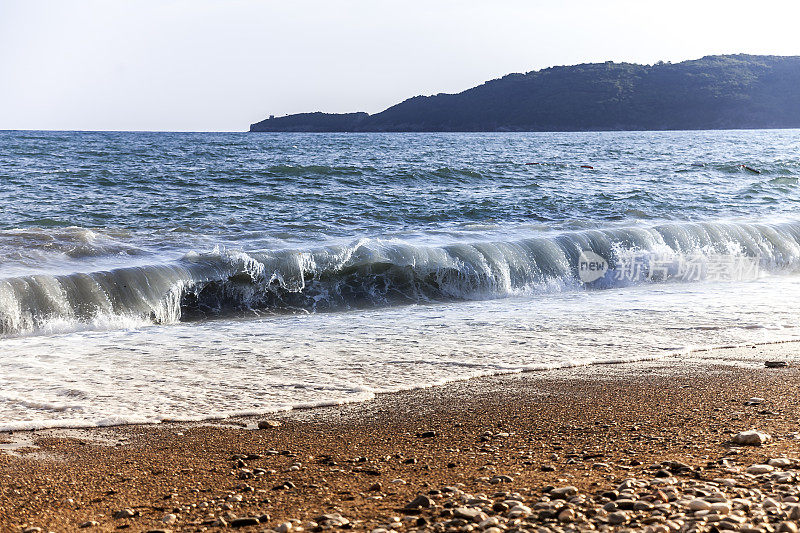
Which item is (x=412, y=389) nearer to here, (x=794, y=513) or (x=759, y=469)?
(x=759, y=469)

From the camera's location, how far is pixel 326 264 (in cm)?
1082

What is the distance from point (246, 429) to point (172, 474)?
85 cm

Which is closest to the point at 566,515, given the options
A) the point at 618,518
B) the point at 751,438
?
the point at 618,518

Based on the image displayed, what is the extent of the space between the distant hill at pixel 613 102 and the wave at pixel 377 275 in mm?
98918

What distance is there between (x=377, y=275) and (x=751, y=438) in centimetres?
726

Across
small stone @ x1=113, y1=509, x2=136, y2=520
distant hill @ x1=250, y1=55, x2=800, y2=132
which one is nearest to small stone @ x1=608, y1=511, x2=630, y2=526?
small stone @ x1=113, y1=509, x2=136, y2=520

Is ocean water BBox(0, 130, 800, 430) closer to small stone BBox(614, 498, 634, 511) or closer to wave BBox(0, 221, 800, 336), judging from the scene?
wave BBox(0, 221, 800, 336)

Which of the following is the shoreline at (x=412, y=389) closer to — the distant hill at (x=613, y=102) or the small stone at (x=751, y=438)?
the small stone at (x=751, y=438)

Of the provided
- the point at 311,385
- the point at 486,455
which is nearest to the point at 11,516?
the point at 486,455

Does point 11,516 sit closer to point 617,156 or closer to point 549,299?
point 549,299

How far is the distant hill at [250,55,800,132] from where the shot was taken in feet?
351

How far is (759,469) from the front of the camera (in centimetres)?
331

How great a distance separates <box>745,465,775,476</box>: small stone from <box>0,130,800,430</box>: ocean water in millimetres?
2647

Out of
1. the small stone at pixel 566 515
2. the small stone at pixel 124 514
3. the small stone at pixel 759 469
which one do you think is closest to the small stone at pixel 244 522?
the small stone at pixel 124 514
